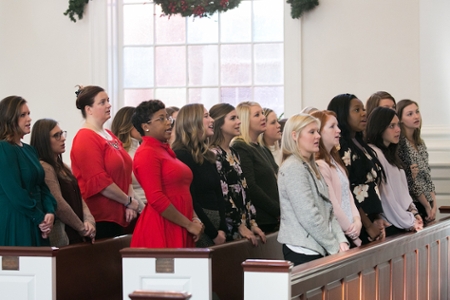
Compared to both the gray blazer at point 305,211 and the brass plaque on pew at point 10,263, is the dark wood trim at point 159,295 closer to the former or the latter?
the brass plaque on pew at point 10,263

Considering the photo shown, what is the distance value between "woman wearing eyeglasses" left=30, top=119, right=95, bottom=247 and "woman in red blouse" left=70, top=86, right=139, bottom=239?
0.16 m

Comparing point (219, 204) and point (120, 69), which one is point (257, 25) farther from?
point (219, 204)

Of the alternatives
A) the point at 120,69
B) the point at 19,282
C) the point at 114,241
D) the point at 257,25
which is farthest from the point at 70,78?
the point at 19,282

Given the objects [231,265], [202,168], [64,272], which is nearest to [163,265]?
[64,272]

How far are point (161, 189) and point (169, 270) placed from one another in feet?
3.08

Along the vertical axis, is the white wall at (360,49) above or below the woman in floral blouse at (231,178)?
above

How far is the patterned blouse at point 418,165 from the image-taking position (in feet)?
18.5

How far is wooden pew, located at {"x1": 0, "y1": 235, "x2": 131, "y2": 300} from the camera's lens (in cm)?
347

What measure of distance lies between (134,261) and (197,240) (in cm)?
111

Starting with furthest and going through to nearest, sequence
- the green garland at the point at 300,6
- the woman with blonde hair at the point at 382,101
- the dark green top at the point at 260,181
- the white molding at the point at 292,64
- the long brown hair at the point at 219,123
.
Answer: the white molding at the point at 292,64
the green garland at the point at 300,6
the woman with blonde hair at the point at 382,101
the dark green top at the point at 260,181
the long brown hair at the point at 219,123

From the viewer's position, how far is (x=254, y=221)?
4.95m

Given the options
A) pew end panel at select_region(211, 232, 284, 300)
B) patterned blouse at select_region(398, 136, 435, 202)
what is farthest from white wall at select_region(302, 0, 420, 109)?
pew end panel at select_region(211, 232, 284, 300)

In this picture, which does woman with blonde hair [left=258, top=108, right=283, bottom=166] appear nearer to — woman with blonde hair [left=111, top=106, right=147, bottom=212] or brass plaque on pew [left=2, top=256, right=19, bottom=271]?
woman with blonde hair [left=111, top=106, right=147, bottom=212]

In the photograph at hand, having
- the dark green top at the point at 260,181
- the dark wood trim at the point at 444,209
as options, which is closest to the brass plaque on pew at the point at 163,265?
the dark green top at the point at 260,181
